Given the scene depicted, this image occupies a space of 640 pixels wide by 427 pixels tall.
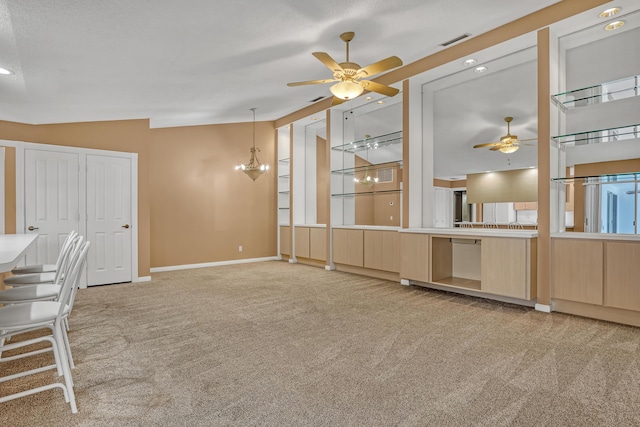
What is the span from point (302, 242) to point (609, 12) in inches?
230

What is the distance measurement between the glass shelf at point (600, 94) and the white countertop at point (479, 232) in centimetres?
151

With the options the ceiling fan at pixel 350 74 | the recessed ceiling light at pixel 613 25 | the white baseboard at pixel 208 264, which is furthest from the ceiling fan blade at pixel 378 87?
the white baseboard at pixel 208 264

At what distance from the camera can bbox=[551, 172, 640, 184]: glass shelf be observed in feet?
12.1

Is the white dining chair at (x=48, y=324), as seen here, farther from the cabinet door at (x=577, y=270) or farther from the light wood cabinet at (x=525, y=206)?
the light wood cabinet at (x=525, y=206)

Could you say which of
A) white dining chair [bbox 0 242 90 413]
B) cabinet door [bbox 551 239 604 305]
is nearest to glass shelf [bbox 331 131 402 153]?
cabinet door [bbox 551 239 604 305]

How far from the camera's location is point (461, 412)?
1977 mm

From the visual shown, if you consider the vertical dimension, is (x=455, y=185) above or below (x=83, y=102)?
below

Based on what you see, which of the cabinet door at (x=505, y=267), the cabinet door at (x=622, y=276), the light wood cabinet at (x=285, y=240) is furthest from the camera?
the light wood cabinet at (x=285, y=240)

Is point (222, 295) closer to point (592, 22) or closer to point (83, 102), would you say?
point (83, 102)

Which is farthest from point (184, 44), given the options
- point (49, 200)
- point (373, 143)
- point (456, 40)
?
point (373, 143)

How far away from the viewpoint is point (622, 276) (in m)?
3.42

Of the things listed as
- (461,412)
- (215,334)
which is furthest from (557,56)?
(215,334)

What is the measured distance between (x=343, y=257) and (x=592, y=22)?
4653 mm

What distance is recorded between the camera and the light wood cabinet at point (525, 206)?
420cm
